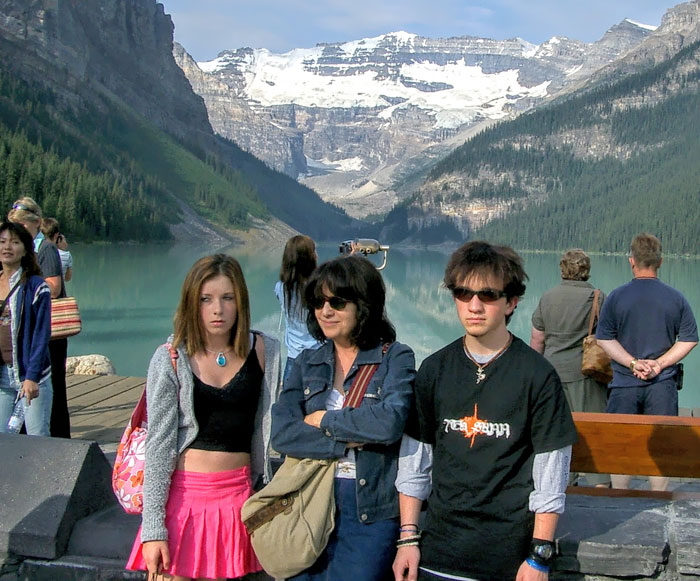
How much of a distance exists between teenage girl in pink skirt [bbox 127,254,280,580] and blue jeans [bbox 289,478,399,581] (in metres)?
0.36

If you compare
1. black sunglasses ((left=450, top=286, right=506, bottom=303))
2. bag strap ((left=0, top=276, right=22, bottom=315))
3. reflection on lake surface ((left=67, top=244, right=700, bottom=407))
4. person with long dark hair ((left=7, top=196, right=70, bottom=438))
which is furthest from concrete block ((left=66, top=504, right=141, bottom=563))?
reflection on lake surface ((left=67, top=244, right=700, bottom=407))

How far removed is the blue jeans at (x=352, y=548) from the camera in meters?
2.62

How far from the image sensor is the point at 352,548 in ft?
8.64

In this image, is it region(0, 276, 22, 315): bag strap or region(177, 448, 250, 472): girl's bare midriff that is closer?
region(177, 448, 250, 472): girl's bare midriff

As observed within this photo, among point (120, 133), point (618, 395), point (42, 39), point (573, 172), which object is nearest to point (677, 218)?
point (573, 172)

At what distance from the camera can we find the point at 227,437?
291cm

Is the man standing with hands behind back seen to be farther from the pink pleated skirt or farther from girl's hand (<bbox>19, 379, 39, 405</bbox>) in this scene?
girl's hand (<bbox>19, 379, 39, 405</bbox>)

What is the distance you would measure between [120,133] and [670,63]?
13611cm

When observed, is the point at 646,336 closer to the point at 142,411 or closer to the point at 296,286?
the point at 296,286

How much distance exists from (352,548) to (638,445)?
4.09 ft

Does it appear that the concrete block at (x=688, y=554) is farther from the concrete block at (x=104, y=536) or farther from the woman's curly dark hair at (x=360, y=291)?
the concrete block at (x=104, y=536)

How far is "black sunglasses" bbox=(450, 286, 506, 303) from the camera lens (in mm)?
2551

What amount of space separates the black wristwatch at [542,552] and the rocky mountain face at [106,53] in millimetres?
125803

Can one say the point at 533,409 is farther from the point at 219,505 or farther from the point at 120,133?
the point at 120,133
